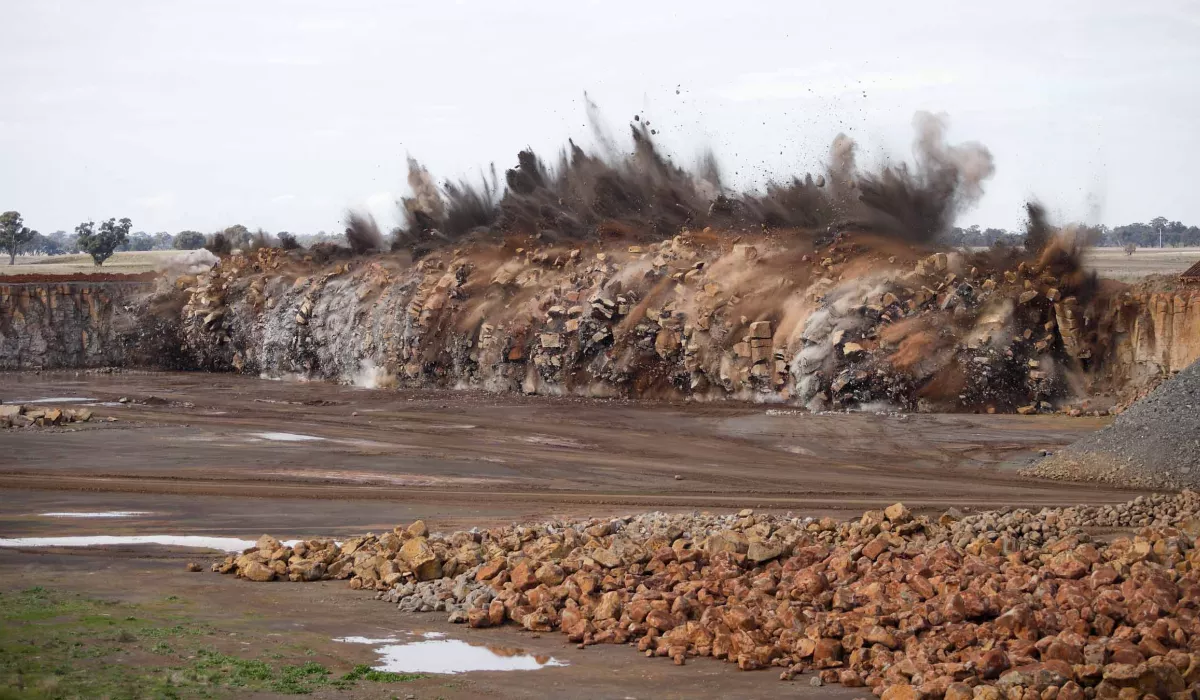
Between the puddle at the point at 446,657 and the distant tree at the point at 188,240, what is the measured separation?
12346cm

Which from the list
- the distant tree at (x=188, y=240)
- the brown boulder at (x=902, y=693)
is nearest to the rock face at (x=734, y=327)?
the brown boulder at (x=902, y=693)

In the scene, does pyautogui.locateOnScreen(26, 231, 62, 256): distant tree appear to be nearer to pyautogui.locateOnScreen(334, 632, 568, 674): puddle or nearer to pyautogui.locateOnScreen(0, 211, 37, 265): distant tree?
pyautogui.locateOnScreen(0, 211, 37, 265): distant tree

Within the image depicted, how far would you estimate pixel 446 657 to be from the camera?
10070 mm

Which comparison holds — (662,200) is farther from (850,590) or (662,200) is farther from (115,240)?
(115,240)

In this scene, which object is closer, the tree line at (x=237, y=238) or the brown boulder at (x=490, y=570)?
the brown boulder at (x=490, y=570)

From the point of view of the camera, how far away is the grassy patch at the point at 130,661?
8.49 metres

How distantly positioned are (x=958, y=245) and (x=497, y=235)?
16.3 meters

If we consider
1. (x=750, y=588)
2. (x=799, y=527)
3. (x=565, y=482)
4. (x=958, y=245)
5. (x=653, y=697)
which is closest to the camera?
(x=653, y=697)

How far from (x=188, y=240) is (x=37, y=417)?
108559 millimetres

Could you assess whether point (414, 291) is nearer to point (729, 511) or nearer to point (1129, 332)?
point (1129, 332)

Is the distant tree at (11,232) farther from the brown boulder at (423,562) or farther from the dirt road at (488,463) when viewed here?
the brown boulder at (423,562)

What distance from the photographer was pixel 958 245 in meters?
31.9

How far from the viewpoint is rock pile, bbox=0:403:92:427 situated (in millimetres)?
26719

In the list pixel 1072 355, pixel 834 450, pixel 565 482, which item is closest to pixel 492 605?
pixel 565 482
